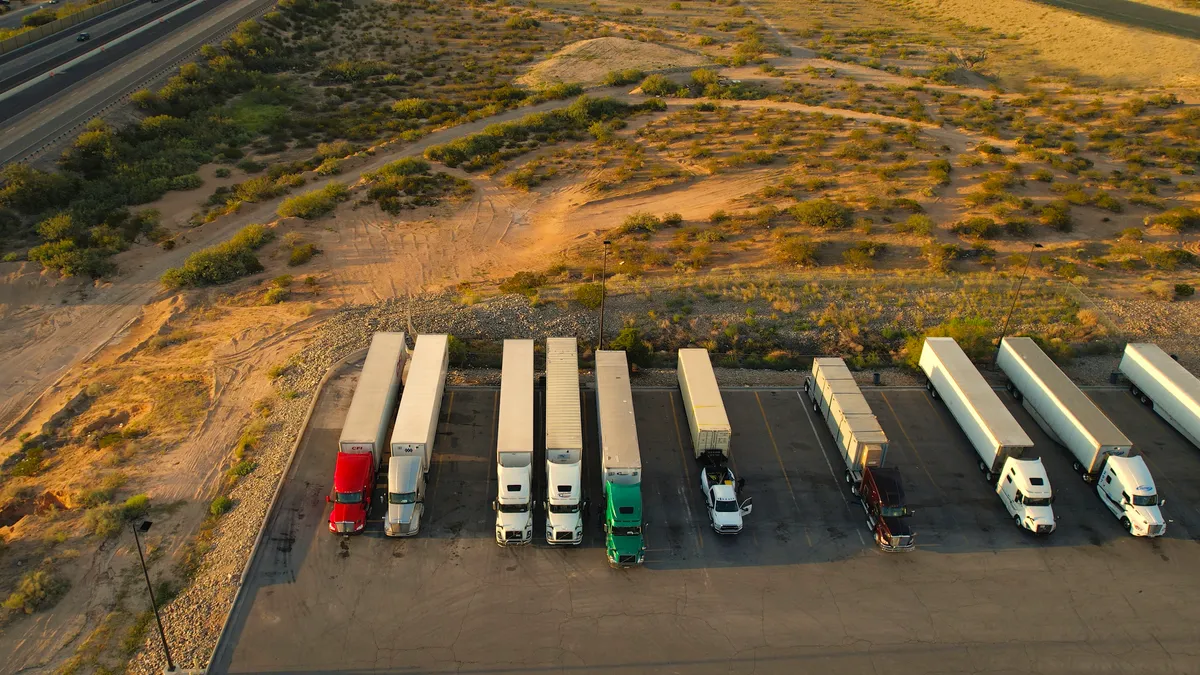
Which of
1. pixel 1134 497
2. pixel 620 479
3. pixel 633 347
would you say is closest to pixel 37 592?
pixel 620 479

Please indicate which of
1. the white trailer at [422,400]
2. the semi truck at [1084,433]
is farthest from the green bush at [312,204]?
the semi truck at [1084,433]

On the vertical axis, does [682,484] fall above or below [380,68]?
below

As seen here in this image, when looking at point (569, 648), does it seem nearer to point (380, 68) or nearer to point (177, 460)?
point (177, 460)

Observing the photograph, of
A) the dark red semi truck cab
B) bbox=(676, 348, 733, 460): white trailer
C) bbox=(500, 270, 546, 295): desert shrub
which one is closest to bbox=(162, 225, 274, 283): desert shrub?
bbox=(500, 270, 546, 295): desert shrub

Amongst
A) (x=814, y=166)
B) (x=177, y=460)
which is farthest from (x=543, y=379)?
(x=814, y=166)

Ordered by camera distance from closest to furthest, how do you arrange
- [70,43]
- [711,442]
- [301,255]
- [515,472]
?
[515,472] < [711,442] < [301,255] < [70,43]

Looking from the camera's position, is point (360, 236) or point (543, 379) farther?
point (360, 236)

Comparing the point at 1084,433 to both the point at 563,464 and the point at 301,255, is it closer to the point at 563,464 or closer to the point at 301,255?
the point at 563,464
